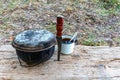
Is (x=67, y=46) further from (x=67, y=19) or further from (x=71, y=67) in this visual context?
(x=67, y=19)

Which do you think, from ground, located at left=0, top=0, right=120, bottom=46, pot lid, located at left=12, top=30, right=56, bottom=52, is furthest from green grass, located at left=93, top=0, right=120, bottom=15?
pot lid, located at left=12, top=30, right=56, bottom=52

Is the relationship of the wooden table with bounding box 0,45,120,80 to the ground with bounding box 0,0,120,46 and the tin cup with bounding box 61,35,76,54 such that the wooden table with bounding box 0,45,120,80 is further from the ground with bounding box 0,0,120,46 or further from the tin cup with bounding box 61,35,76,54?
the ground with bounding box 0,0,120,46

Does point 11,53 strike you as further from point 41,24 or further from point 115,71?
point 41,24

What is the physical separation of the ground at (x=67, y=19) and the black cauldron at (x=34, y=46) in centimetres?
100

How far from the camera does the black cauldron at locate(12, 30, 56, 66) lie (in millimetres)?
1216

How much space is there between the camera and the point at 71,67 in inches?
52.7

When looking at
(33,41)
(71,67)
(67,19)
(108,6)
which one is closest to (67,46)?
(71,67)

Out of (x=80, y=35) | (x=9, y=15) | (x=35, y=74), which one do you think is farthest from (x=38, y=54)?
(x=9, y=15)

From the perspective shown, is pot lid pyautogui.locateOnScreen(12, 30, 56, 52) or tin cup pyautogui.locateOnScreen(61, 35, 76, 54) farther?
tin cup pyautogui.locateOnScreen(61, 35, 76, 54)

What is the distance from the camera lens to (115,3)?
3182 mm

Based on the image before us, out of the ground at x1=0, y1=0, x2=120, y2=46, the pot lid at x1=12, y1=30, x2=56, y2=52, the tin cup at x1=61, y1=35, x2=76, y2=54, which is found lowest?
the ground at x1=0, y1=0, x2=120, y2=46

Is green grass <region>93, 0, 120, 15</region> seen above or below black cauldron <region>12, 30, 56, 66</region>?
below

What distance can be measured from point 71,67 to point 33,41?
305 mm

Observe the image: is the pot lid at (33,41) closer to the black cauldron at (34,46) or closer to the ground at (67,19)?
the black cauldron at (34,46)
